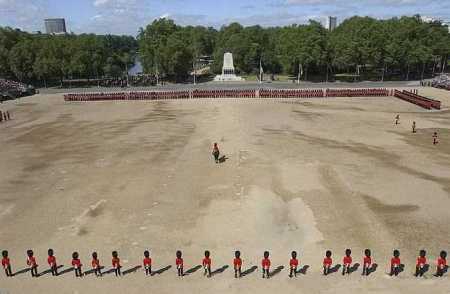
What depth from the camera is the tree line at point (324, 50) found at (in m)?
76.3

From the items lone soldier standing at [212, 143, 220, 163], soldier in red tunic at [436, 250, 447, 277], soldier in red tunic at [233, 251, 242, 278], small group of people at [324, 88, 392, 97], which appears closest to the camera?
soldier in red tunic at [436, 250, 447, 277]

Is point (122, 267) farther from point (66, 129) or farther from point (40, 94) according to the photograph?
point (40, 94)

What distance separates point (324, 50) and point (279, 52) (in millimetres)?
11213

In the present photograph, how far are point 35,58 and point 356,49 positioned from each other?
5860 centimetres

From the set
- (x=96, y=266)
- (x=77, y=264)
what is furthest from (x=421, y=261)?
(x=77, y=264)

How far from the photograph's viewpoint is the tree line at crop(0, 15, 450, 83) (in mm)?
76125

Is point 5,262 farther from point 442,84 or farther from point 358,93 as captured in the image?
point 442,84

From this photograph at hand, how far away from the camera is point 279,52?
8712 centimetres

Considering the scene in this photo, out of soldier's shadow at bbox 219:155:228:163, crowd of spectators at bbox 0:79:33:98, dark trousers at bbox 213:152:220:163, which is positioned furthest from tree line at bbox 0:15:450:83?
dark trousers at bbox 213:152:220:163

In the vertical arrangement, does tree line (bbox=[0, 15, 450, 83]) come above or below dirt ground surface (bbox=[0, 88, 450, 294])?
above

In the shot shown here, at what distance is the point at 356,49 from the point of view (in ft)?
249

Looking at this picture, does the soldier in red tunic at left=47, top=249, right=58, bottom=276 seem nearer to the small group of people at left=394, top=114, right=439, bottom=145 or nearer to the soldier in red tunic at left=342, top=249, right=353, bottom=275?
the soldier in red tunic at left=342, top=249, right=353, bottom=275

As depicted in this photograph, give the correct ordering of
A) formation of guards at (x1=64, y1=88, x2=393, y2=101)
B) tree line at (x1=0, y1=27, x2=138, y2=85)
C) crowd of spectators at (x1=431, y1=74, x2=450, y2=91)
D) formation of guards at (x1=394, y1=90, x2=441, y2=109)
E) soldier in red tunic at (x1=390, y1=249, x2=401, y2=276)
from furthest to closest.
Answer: tree line at (x1=0, y1=27, x2=138, y2=85), crowd of spectators at (x1=431, y1=74, x2=450, y2=91), formation of guards at (x1=64, y1=88, x2=393, y2=101), formation of guards at (x1=394, y1=90, x2=441, y2=109), soldier in red tunic at (x1=390, y1=249, x2=401, y2=276)

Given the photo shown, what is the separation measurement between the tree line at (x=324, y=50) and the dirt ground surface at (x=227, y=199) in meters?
39.2
